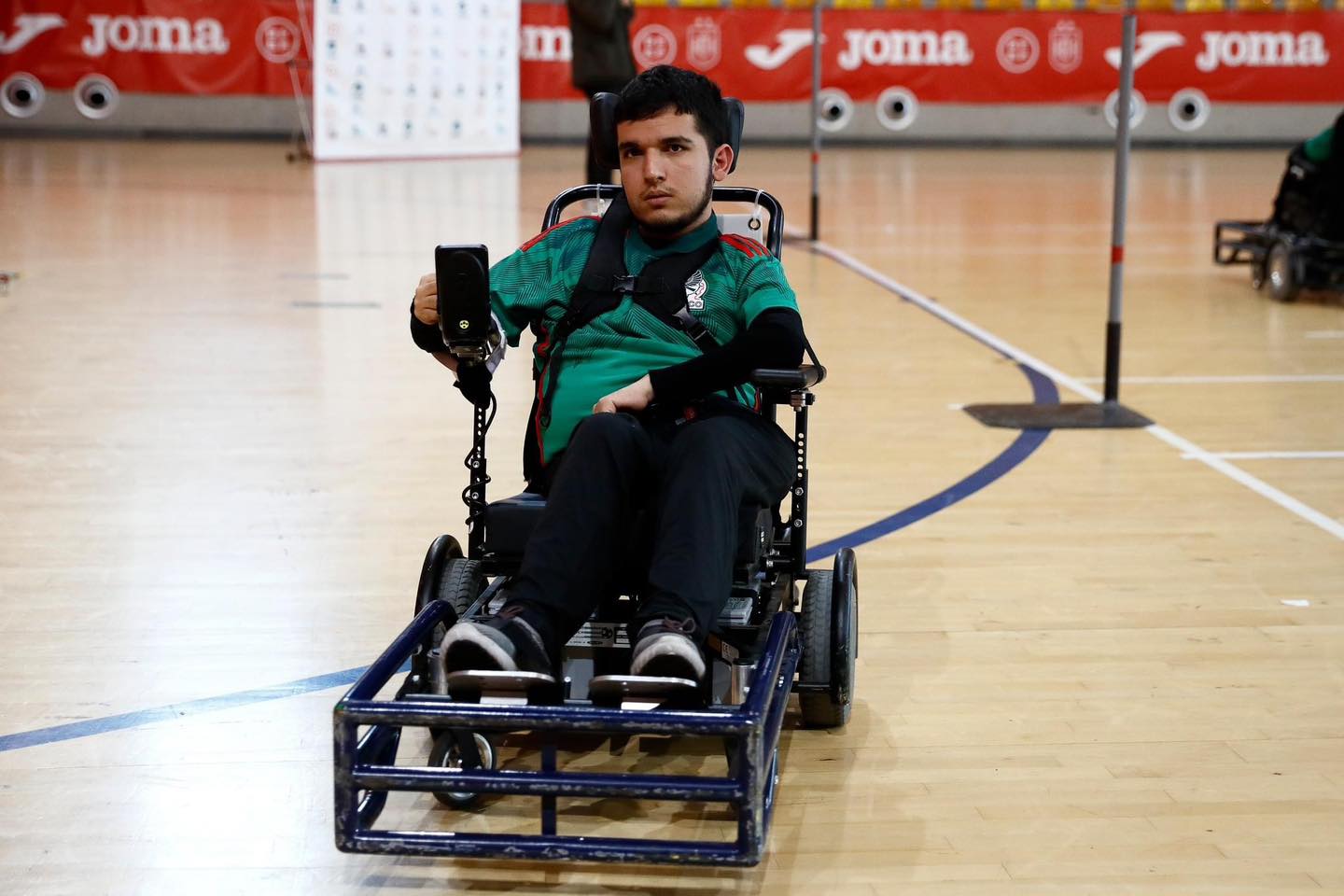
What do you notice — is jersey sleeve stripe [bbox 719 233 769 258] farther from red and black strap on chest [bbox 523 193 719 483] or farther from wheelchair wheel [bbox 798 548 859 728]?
wheelchair wheel [bbox 798 548 859 728]

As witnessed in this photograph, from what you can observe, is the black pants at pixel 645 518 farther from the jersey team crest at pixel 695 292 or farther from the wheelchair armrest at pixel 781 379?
the jersey team crest at pixel 695 292

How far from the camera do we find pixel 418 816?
284 cm

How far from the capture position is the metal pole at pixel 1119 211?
5.53 m

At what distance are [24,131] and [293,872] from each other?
56.2 feet

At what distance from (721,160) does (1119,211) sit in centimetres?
276

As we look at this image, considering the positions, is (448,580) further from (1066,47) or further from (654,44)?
(1066,47)

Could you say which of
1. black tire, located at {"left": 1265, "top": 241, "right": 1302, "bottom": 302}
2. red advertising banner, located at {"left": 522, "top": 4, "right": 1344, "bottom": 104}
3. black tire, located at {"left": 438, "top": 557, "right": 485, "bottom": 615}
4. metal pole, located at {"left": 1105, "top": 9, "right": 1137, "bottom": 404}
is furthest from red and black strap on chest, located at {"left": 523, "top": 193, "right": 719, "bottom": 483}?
red advertising banner, located at {"left": 522, "top": 4, "right": 1344, "bottom": 104}

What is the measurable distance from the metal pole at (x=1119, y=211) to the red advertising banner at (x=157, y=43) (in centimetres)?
1395

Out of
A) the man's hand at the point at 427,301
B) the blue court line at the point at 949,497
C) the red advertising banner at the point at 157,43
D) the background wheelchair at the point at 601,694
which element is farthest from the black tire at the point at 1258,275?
the red advertising banner at the point at 157,43

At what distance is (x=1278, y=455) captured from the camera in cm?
538

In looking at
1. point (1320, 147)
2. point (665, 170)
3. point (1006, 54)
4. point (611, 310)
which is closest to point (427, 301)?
point (611, 310)

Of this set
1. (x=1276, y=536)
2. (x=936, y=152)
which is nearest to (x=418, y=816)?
(x=1276, y=536)

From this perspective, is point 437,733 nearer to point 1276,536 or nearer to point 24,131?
point 1276,536

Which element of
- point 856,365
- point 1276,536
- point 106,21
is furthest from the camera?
point 106,21
